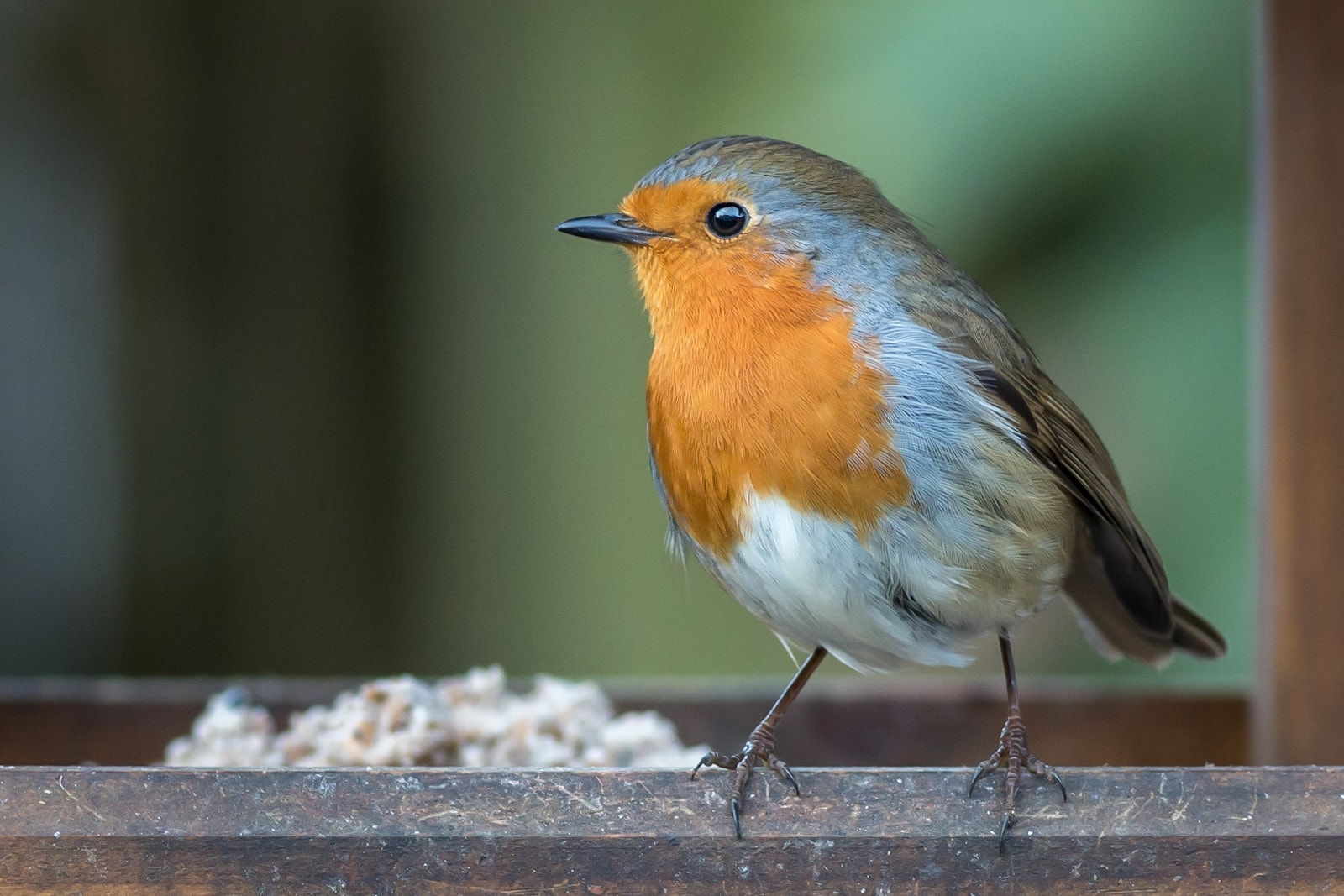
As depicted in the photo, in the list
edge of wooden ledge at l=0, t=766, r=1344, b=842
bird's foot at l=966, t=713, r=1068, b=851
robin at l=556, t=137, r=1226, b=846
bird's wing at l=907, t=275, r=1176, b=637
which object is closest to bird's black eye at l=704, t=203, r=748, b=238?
robin at l=556, t=137, r=1226, b=846

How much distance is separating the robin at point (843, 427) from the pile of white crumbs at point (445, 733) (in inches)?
14.1

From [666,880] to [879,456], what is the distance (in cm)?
71

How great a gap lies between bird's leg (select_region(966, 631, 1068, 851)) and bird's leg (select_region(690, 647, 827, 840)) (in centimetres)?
24

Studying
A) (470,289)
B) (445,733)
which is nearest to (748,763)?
(445,733)

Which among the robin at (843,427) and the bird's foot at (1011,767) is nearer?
the bird's foot at (1011,767)


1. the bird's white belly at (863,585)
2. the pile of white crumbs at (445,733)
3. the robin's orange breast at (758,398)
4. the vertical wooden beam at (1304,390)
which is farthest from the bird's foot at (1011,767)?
the vertical wooden beam at (1304,390)

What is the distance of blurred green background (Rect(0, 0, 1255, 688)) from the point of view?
13.7 feet

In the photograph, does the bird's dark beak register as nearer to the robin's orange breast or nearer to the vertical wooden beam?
the robin's orange breast

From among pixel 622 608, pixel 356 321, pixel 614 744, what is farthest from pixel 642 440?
pixel 614 744

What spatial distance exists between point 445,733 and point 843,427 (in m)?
0.87

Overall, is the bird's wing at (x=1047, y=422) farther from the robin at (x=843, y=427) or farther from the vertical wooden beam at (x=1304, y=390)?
the vertical wooden beam at (x=1304, y=390)

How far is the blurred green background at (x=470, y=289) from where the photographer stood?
4.18 m

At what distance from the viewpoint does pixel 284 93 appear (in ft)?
18.0

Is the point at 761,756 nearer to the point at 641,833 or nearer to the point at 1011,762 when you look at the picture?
the point at 1011,762
